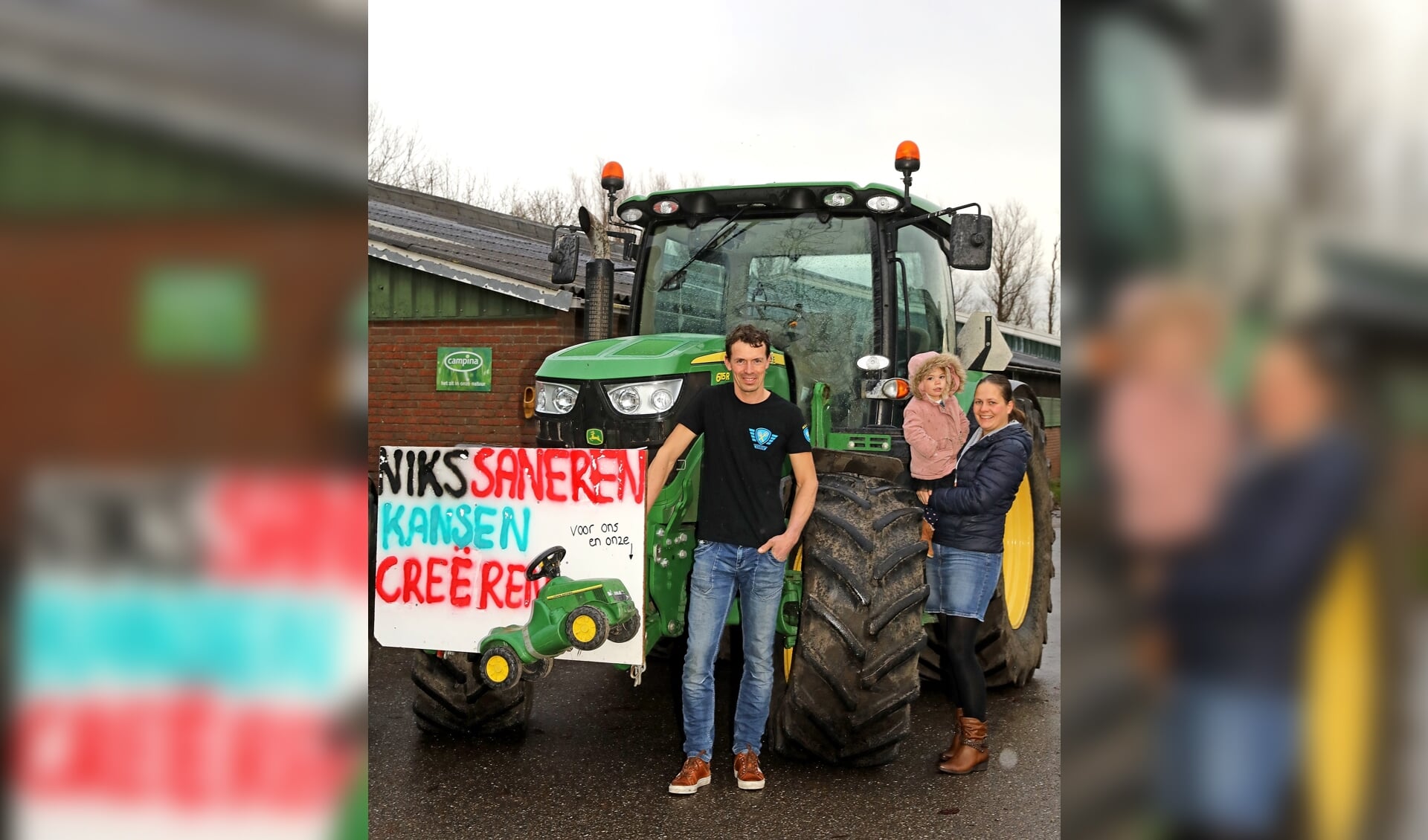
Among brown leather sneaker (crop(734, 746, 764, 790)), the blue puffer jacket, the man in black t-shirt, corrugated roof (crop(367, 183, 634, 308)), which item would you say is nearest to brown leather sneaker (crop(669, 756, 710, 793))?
the man in black t-shirt

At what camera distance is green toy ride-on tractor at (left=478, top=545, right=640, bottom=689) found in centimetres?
384

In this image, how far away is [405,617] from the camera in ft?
13.6

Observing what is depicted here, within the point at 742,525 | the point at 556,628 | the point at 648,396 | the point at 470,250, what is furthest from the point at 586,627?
the point at 470,250

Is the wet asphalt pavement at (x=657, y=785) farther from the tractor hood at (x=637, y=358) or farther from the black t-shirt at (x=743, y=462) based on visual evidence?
the tractor hood at (x=637, y=358)

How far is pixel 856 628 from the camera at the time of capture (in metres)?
4.07

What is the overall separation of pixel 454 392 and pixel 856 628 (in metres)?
9.19

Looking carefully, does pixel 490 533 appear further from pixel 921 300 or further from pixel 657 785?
pixel 921 300

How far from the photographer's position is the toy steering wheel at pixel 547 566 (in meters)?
3.99

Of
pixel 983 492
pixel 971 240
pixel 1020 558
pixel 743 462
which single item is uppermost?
pixel 971 240

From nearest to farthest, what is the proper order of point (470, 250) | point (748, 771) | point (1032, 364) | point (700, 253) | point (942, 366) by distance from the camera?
point (748, 771), point (942, 366), point (700, 253), point (470, 250), point (1032, 364)
